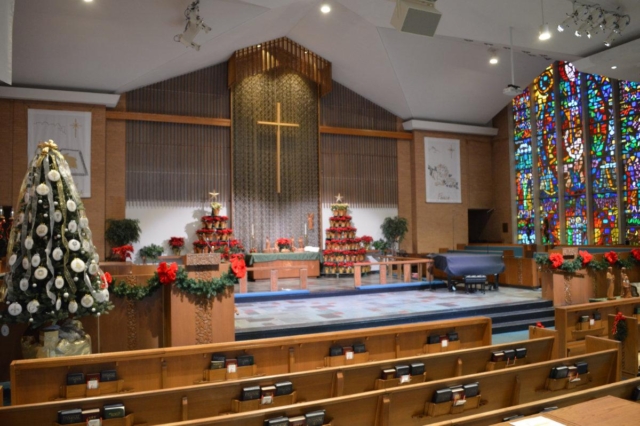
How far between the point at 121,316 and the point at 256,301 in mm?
3784

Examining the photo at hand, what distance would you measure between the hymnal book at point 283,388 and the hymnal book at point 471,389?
1.06m

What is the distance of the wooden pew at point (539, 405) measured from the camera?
227 centimetres

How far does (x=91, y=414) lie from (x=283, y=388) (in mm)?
1060

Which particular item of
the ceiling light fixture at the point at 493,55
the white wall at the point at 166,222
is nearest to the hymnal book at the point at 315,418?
the white wall at the point at 166,222

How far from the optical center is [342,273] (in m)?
12.3

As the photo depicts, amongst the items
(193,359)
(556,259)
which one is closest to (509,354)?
(193,359)

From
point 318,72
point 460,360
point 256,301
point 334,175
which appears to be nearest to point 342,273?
point 334,175

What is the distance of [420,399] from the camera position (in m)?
2.88

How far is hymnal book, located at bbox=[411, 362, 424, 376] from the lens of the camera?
11.3 ft

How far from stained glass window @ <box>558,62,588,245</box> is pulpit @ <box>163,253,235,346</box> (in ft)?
35.5

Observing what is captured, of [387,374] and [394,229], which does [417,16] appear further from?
[394,229]

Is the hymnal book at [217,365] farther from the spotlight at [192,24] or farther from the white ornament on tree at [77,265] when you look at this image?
the spotlight at [192,24]

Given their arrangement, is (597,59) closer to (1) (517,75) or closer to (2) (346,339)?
(1) (517,75)

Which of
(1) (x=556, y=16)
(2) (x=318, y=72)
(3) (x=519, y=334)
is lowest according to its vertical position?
(3) (x=519, y=334)
